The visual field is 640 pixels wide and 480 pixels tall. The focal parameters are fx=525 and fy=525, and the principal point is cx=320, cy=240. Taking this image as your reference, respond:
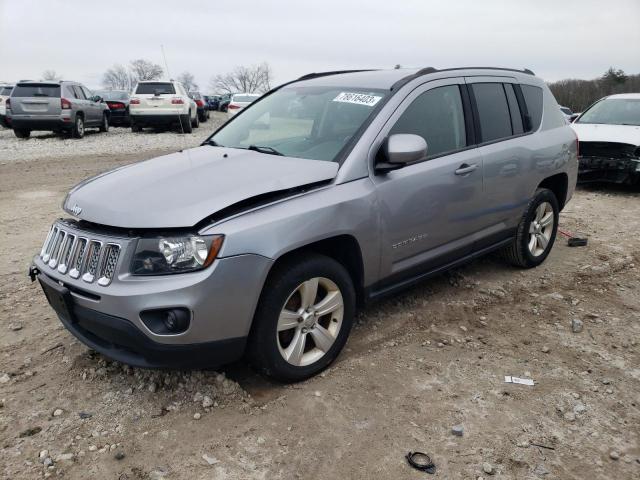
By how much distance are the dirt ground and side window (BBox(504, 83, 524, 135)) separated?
145 centimetres

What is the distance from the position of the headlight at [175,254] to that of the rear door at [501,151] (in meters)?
2.38

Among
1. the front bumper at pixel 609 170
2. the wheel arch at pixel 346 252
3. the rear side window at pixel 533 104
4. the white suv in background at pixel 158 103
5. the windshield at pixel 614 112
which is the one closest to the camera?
the wheel arch at pixel 346 252

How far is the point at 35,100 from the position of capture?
48.8ft

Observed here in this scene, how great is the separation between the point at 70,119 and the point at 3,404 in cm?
1439

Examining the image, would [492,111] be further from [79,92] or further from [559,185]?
[79,92]

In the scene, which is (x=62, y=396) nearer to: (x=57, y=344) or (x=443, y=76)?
(x=57, y=344)

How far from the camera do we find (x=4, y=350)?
349 cm

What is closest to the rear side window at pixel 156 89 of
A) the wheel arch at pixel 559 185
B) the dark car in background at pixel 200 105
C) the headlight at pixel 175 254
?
the dark car in background at pixel 200 105

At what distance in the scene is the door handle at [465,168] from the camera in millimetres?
3775

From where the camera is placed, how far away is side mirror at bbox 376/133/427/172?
316 centimetres

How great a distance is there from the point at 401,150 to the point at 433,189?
21.4 inches

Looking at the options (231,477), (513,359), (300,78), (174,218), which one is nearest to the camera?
(231,477)

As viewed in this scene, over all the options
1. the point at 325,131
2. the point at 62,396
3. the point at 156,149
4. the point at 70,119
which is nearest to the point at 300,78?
the point at 325,131

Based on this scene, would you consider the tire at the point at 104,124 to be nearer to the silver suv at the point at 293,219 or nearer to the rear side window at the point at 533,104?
the silver suv at the point at 293,219
